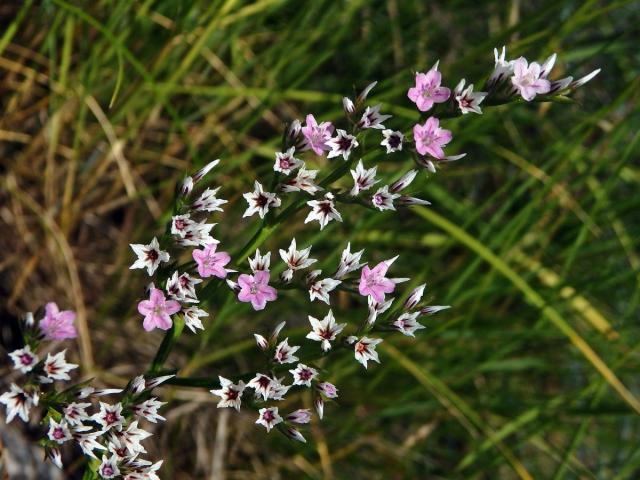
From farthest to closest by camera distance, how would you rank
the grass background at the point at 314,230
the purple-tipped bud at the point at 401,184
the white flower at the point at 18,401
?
the grass background at the point at 314,230, the purple-tipped bud at the point at 401,184, the white flower at the point at 18,401

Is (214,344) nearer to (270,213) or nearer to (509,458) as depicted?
(509,458)

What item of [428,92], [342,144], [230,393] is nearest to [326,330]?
[230,393]

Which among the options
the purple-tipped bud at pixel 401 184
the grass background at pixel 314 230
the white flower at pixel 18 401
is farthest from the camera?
the grass background at pixel 314 230

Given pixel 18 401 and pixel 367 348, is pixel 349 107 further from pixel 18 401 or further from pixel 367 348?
pixel 18 401

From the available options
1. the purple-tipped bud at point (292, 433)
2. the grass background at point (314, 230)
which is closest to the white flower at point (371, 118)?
the purple-tipped bud at point (292, 433)

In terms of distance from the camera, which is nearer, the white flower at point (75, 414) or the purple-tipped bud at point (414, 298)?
the white flower at point (75, 414)

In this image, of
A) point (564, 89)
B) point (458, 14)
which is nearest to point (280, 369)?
point (564, 89)

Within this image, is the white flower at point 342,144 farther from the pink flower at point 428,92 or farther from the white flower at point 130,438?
the white flower at point 130,438
